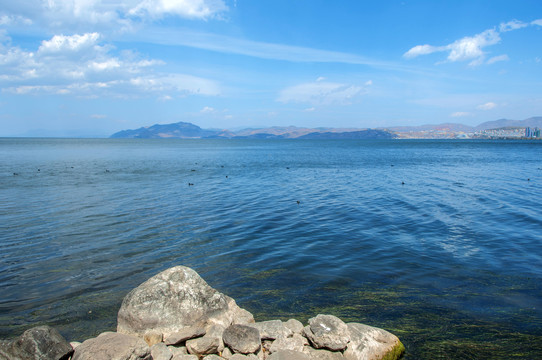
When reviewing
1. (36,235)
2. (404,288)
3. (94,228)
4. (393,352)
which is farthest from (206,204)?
(393,352)

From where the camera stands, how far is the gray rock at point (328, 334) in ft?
27.9

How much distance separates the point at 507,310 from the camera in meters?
11.0

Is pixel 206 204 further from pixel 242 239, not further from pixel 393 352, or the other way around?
pixel 393 352

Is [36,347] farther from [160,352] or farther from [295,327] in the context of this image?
[295,327]

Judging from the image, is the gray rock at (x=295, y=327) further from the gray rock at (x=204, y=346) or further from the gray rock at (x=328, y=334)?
Answer: the gray rock at (x=204, y=346)

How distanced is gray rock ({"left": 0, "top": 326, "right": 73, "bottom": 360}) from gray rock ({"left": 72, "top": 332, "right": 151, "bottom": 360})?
38cm

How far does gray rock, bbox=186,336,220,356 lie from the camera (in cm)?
844

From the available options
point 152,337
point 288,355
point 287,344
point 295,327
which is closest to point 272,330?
point 287,344

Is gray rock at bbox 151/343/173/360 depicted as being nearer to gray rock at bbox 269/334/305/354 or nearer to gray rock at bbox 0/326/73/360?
gray rock at bbox 0/326/73/360

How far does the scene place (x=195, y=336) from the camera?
8906 millimetres

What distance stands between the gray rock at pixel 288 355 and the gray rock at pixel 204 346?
4.47 feet

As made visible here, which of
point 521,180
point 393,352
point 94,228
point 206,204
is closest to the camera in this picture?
point 393,352

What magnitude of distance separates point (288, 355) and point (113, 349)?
3.86 m

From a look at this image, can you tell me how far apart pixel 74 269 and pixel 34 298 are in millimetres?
2510
